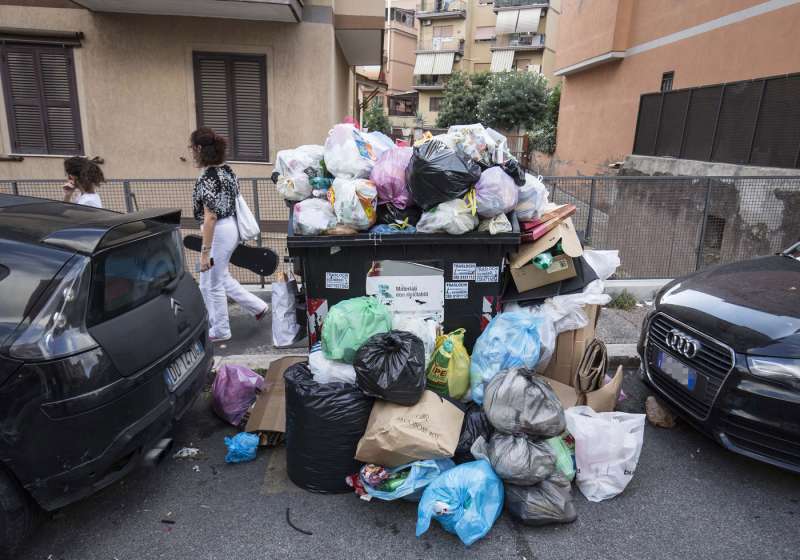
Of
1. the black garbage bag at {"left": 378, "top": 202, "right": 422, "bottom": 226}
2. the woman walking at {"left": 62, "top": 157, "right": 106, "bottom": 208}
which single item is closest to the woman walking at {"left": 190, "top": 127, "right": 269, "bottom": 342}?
the woman walking at {"left": 62, "top": 157, "right": 106, "bottom": 208}

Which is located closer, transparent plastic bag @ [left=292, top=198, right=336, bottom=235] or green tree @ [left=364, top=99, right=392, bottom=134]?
transparent plastic bag @ [left=292, top=198, right=336, bottom=235]

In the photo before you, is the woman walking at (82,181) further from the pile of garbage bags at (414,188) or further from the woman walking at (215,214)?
the pile of garbage bags at (414,188)

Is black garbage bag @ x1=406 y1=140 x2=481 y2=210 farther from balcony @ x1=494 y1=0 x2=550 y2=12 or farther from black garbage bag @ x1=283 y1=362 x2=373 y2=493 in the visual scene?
balcony @ x1=494 y1=0 x2=550 y2=12

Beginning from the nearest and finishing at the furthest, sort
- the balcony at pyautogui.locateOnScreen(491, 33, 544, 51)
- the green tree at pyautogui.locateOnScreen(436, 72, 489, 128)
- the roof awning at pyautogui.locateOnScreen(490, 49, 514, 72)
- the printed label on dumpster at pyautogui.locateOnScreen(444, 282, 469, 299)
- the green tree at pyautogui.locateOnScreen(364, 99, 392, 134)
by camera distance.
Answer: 1. the printed label on dumpster at pyautogui.locateOnScreen(444, 282, 469, 299)
2. the green tree at pyautogui.locateOnScreen(436, 72, 489, 128)
3. the green tree at pyautogui.locateOnScreen(364, 99, 392, 134)
4. the balcony at pyautogui.locateOnScreen(491, 33, 544, 51)
5. the roof awning at pyautogui.locateOnScreen(490, 49, 514, 72)

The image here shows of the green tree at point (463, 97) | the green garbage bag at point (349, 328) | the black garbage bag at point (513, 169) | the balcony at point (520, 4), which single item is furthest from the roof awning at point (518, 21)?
the green garbage bag at point (349, 328)

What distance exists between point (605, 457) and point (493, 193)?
5.60 ft

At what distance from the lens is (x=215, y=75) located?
7816mm

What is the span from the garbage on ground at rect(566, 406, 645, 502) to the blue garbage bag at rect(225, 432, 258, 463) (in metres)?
1.93

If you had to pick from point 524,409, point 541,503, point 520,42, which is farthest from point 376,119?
point 541,503

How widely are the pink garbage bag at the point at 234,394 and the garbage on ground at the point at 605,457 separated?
7.02 ft

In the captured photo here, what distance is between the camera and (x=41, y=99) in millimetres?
7633

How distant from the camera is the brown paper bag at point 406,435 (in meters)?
2.60

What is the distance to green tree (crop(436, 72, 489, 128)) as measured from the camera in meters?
38.8

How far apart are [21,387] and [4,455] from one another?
29 centimetres
